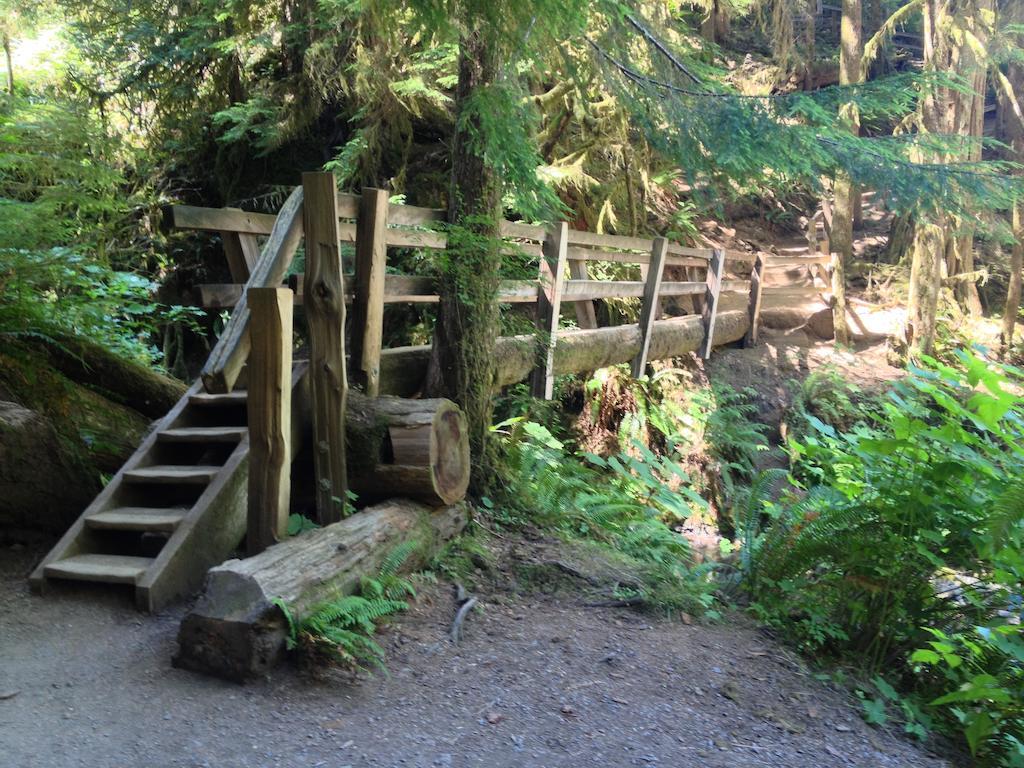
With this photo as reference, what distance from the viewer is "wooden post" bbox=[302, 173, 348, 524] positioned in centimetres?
518

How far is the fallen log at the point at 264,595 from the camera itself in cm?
376

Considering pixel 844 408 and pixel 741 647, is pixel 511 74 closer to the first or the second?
pixel 741 647

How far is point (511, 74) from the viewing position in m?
6.21

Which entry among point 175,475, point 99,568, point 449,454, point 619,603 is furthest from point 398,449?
point 99,568

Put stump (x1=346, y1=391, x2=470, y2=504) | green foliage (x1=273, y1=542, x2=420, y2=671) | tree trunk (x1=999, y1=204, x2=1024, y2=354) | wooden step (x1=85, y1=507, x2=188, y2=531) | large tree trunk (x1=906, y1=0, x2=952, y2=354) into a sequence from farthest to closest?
tree trunk (x1=999, y1=204, x2=1024, y2=354) < large tree trunk (x1=906, y1=0, x2=952, y2=354) < stump (x1=346, y1=391, x2=470, y2=504) < wooden step (x1=85, y1=507, x2=188, y2=531) < green foliage (x1=273, y1=542, x2=420, y2=671)

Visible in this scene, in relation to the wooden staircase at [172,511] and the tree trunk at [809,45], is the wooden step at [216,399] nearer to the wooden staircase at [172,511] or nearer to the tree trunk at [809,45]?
the wooden staircase at [172,511]

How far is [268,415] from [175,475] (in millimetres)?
931

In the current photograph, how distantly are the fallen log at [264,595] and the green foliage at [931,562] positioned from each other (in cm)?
296

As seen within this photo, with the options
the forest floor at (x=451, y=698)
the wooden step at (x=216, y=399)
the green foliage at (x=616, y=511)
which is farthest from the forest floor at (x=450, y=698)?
the wooden step at (x=216, y=399)

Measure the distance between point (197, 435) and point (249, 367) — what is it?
1015mm

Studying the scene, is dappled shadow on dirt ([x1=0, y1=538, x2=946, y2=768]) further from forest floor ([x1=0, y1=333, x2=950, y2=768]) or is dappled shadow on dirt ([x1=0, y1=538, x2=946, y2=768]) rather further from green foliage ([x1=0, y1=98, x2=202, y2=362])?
green foliage ([x1=0, y1=98, x2=202, y2=362])

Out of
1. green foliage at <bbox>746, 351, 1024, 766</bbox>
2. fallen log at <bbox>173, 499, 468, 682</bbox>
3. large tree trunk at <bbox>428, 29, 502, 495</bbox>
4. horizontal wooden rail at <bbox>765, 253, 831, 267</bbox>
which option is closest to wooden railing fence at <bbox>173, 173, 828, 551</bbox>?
large tree trunk at <bbox>428, 29, 502, 495</bbox>

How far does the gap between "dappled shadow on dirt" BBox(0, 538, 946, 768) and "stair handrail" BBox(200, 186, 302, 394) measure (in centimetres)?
151

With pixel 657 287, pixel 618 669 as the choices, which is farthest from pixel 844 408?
pixel 618 669
